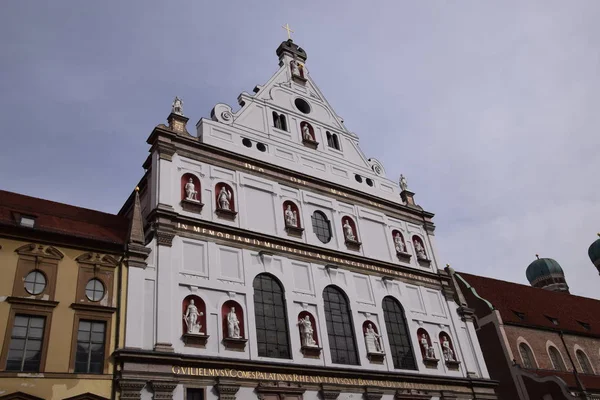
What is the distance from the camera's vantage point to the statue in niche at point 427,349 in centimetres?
2480

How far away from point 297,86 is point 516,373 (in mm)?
19063

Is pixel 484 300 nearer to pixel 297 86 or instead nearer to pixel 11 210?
pixel 297 86

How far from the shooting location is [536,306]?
37969mm

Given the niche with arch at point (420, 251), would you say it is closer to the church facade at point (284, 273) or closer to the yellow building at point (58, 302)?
the church facade at point (284, 273)

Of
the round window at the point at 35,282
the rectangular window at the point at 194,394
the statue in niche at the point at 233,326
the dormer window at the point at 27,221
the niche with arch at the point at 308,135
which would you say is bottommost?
the rectangular window at the point at 194,394

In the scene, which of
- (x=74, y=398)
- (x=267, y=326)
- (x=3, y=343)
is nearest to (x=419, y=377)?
(x=267, y=326)

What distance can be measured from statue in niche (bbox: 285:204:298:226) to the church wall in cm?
26

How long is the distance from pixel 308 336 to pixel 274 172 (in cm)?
743

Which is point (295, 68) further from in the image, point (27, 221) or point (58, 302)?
point (58, 302)

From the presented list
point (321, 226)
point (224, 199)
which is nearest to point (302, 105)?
point (321, 226)

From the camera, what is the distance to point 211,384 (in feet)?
58.7

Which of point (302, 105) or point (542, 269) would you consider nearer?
point (302, 105)

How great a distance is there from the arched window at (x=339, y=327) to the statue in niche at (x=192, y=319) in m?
5.70

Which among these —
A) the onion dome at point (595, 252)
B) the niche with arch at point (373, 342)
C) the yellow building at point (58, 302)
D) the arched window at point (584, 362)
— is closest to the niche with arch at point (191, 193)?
the yellow building at point (58, 302)
